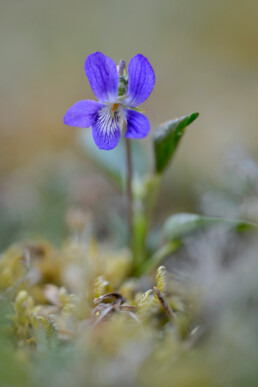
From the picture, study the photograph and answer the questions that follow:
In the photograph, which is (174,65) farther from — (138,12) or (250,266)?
(250,266)

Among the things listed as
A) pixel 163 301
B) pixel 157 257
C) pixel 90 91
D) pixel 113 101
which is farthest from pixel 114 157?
pixel 90 91

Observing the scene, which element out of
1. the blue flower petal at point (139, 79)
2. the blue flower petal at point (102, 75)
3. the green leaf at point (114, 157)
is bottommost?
the blue flower petal at point (139, 79)

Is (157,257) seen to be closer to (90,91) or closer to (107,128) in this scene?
(107,128)

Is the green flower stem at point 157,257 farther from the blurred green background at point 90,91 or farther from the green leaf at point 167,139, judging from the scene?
the blurred green background at point 90,91

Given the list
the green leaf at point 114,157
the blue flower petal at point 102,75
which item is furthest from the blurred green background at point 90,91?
the blue flower petal at point 102,75

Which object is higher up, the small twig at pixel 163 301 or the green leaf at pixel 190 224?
the green leaf at pixel 190 224

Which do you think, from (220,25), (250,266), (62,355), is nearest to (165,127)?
(250,266)

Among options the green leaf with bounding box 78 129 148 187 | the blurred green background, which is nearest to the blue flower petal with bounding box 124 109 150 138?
the green leaf with bounding box 78 129 148 187
